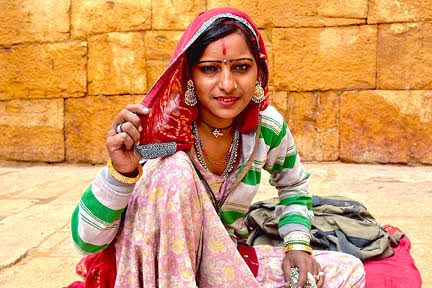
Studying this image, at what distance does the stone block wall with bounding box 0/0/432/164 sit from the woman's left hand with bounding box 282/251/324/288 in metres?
3.25

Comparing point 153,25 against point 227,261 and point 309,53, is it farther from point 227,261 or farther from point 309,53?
point 227,261

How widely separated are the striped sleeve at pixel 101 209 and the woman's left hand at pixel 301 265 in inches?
27.3

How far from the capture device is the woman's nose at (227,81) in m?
1.60

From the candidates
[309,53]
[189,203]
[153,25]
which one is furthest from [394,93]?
[189,203]

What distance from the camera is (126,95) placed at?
201 inches

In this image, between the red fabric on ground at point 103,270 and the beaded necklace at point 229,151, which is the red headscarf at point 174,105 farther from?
the red fabric on ground at point 103,270

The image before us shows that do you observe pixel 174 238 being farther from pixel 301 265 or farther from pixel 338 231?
pixel 338 231

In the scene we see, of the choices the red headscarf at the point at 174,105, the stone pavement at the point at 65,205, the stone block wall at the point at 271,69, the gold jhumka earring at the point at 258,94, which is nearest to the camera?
the red headscarf at the point at 174,105

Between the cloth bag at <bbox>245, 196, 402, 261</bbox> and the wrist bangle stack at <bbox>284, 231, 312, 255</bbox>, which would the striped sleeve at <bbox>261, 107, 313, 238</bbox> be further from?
the cloth bag at <bbox>245, 196, 402, 261</bbox>

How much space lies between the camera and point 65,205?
351 centimetres

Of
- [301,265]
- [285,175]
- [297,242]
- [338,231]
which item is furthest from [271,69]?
[301,265]

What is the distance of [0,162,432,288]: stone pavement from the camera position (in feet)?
7.61

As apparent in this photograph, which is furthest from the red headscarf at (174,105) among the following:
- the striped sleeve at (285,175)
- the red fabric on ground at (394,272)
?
the red fabric on ground at (394,272)

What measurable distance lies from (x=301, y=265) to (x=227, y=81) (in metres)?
0.76
